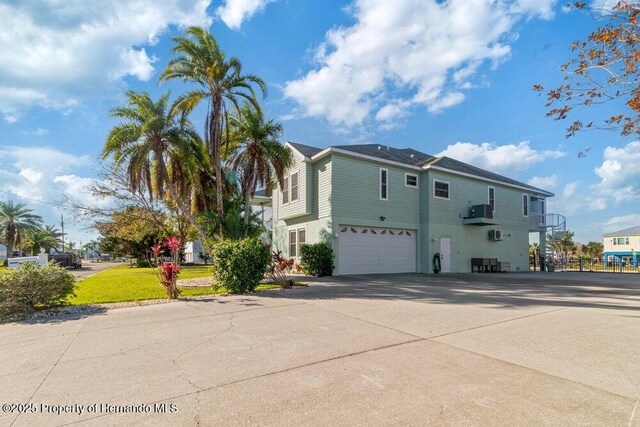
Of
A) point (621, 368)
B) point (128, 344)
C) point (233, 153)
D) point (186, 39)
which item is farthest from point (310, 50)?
point (621, 368)

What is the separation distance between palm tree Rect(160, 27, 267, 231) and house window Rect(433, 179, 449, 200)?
453 inches

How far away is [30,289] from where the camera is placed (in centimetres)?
771

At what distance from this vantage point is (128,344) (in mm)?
5246

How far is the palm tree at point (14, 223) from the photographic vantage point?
131ft

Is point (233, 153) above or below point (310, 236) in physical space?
above

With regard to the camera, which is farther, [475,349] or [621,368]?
[475,349]

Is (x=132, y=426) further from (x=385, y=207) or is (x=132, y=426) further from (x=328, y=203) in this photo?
(x=385, y=207)

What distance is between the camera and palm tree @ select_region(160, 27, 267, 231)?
1453 cm

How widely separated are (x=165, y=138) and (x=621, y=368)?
1612 centimetres

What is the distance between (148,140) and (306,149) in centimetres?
820

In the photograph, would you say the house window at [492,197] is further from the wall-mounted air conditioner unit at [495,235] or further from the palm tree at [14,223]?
the palm tree at [14,223]

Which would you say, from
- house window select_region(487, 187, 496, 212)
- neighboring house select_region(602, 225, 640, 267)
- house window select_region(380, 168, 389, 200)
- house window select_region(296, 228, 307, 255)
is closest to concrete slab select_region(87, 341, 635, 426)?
house window select_region(380, 168, 389, 200)

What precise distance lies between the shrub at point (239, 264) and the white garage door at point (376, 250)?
7.11 m

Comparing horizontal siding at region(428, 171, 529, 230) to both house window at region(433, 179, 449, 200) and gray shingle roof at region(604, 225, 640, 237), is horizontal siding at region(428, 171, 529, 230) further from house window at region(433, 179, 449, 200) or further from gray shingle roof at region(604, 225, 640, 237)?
gray shingle roof at region(604, 225, 640, 237)
